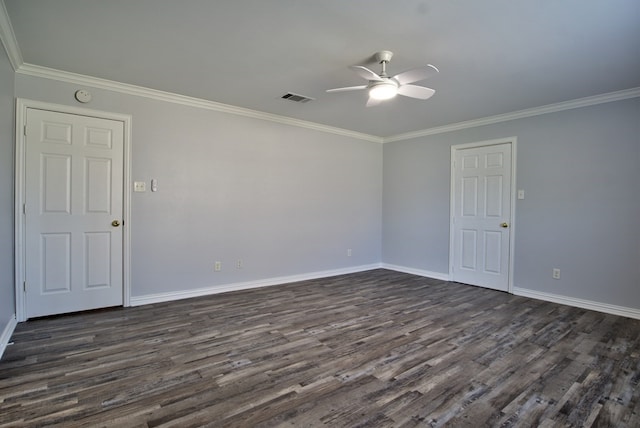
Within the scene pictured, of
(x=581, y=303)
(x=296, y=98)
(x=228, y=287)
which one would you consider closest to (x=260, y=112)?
(x=296, y=98)

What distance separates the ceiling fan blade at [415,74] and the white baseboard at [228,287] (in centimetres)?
326

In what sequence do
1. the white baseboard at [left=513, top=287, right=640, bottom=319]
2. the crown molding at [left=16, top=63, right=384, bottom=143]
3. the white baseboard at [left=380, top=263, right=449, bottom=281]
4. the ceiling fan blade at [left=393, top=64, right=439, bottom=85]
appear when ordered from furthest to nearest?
the white baseboard at [left=380, top=263, right=449, bottom=281]
the white baseboard at [left=513, top=287, right=640, bottom=319]
the crown molding at [left=16, top=63, right=384, bottom=143]
the ceiling fan blade at [left=393, top=64, right=439, bottom=85]

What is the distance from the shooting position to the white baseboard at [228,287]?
12.6 ft

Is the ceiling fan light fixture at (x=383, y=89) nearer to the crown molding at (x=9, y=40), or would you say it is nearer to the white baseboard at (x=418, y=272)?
the crown molding at (x=9, y=40)

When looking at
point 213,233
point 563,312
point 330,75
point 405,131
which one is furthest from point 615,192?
point 213,233

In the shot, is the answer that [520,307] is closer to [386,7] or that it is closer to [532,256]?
[532,256]

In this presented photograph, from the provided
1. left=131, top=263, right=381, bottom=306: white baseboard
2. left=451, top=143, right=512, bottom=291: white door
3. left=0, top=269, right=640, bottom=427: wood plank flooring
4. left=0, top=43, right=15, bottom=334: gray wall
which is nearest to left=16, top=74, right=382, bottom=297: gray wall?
left=131, top=263, right=381, bottom=306: white baseboard

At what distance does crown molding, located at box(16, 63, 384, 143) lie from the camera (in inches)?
127

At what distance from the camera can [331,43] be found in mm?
2635

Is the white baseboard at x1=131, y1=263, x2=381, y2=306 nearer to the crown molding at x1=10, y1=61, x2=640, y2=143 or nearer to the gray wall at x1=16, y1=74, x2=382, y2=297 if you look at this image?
the gray wall at x1=16, y1=74, x2=382, y2=297

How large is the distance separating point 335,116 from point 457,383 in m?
3.71

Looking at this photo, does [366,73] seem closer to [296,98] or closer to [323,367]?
[296,98]

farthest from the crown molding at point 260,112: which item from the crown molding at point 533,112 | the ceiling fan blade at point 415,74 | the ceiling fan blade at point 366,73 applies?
the ceiling fan blade at point 415,74

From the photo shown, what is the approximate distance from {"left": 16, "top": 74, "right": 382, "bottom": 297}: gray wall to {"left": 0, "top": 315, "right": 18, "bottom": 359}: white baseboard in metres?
1.02
